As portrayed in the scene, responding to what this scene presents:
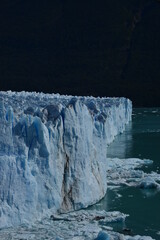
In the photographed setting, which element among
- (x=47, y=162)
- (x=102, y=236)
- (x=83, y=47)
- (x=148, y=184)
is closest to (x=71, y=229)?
(x=102, y=236)

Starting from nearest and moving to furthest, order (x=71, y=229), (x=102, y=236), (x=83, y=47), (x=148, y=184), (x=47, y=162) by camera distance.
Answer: (x=102, y=236) < (x=71, y=229) < (x=47, y=162) < (x=148, y=184) < (x=83, y=47)

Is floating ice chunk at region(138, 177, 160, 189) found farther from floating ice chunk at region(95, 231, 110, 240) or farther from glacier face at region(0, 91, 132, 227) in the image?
floating ice chunk at region(95, 231, 110, 240)

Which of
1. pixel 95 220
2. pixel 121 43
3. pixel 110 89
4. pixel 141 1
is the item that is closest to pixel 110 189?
pixel 95 220

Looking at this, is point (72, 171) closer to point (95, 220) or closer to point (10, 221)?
point (95, 220)

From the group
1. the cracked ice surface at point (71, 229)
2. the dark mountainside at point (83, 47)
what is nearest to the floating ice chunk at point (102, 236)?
the cracked ice surface at point (71, 229)

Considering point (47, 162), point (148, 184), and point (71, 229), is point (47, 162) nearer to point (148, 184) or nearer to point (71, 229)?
point (71, 229)

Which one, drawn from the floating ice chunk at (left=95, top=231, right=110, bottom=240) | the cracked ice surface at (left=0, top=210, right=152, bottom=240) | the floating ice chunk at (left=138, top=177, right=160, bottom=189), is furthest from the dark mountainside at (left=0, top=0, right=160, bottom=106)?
the floating ice chunk at (left=95, top=231, right=110, bottom=240)
